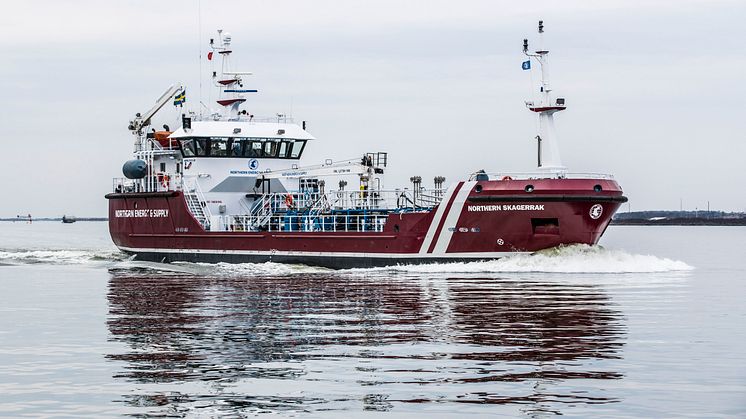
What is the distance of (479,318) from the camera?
19594 millimetres

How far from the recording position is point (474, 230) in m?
32.6

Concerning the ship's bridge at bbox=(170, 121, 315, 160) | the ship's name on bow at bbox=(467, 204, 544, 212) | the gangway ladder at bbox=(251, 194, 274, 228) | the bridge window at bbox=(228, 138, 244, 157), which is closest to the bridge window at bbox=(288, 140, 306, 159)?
the ship's bridge at bbox=(170, 121, 315, 160)

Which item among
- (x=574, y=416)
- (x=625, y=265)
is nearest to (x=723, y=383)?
(x=574, y=416)

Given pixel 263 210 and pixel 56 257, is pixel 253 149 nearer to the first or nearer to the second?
pixel 263 210

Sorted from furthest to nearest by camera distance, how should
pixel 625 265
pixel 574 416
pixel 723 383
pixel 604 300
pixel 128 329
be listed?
pixel 625 265, pixel 604 300, pixel 128 329, pixel 723 383, pixel 574 416

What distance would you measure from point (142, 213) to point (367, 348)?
28.6 metres

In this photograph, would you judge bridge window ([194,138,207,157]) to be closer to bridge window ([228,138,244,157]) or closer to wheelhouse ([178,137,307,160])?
wheelhouse ([178,137,307,160])

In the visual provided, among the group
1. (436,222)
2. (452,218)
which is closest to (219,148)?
(436,222)

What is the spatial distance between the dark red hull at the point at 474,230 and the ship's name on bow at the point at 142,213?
16.1 ft

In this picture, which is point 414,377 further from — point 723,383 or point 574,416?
point 723,383

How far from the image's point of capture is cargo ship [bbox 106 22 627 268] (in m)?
32.1

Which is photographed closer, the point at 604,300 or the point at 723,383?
the point at 723,383

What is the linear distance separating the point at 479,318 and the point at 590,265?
13143mm

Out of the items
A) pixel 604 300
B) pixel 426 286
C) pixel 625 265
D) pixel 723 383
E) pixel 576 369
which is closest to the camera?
pixel 723 383
